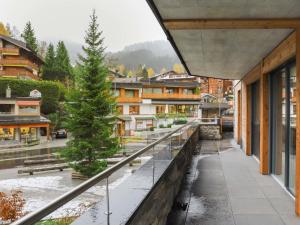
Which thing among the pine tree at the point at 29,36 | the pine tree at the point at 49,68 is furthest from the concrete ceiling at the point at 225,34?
the pine tree at the point at 29,36

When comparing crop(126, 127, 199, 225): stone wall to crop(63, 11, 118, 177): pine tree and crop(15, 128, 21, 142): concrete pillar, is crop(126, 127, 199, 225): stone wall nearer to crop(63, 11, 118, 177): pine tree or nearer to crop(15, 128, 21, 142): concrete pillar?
crop(63, 11, 118, 177): pine tree

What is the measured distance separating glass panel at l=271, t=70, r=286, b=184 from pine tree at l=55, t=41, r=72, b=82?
5771 centimetres

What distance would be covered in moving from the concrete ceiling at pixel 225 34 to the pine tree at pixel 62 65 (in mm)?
54920

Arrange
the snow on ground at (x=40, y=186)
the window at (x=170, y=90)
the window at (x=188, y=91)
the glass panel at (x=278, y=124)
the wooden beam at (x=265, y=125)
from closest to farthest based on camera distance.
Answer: the glass panel at (x=278, y=124), the wooden beam at (x=265, y=125), the snow on ground at (x=40, y=186), the window at (x=170, y=90), the window at (x=188, y=91)

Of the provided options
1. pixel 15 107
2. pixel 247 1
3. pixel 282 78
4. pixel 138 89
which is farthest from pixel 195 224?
pixel 138 89

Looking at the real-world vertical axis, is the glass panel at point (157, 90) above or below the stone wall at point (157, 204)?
above

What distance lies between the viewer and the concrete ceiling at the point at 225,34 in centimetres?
425

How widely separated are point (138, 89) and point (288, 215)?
46.0 meters

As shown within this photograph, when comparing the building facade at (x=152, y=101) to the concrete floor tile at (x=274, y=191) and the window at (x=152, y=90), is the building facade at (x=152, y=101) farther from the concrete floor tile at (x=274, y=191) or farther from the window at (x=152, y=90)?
the concrete floor tile at (x=274, y=191)

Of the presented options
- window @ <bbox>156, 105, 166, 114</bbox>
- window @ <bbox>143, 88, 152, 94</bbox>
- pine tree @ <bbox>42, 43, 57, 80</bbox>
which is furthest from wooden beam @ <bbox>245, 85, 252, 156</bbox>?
pine tree @ <bbox>42, 43, 57, 80</bbox>

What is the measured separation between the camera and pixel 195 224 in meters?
5.00

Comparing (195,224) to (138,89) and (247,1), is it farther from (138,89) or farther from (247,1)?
(138,89)

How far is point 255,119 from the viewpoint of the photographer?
37.9 feet

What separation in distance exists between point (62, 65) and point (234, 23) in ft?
199
